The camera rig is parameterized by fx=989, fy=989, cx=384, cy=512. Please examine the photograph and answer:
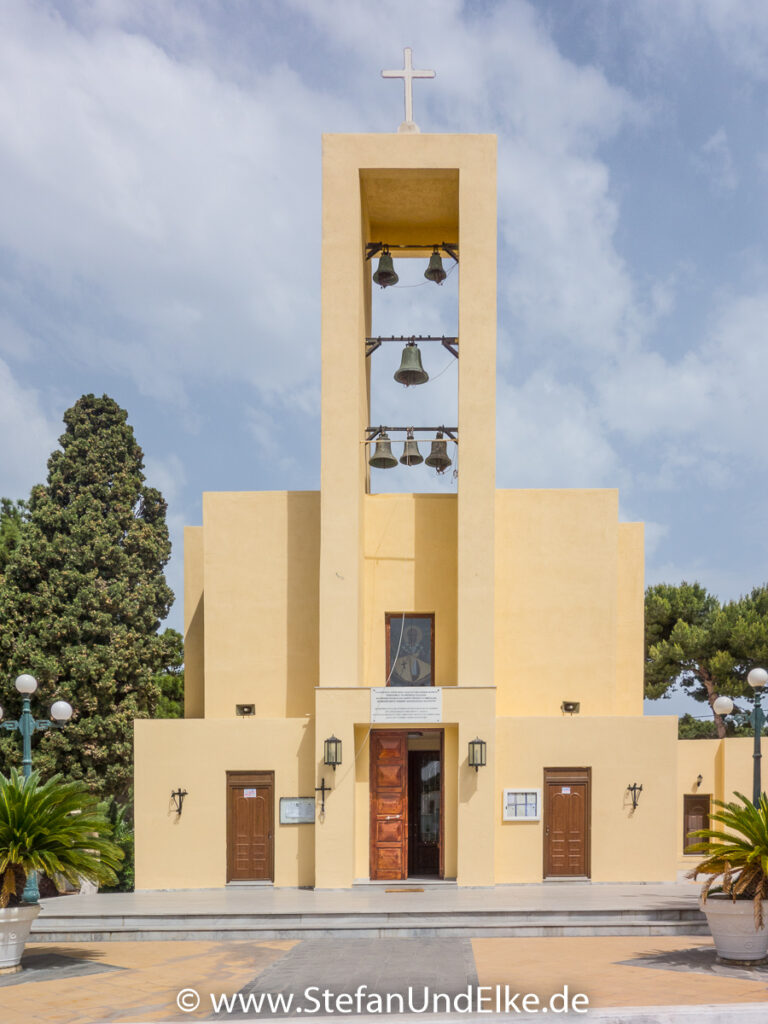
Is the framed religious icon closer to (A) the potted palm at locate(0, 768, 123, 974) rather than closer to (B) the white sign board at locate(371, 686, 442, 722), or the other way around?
(B) the white sign board at locate(371, 686, 442, 722)

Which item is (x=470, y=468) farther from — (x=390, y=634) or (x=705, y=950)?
(x=705, y=950)

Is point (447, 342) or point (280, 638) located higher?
point (447, 342)

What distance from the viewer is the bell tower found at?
56.2 feet

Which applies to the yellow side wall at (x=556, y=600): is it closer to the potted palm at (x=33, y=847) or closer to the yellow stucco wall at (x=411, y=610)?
the yellow stucco wall at (x=411, y=610)

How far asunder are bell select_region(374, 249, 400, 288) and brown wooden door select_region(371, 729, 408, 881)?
8.57 meters

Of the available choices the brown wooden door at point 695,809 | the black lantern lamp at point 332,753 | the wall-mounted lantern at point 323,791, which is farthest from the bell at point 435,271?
the brown wooden door at point 695,809

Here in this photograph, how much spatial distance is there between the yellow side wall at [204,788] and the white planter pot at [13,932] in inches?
228

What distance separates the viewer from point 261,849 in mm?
17391

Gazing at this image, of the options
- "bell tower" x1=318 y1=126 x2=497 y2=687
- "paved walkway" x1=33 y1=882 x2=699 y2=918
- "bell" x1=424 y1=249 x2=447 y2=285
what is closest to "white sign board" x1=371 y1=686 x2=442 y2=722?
"bell tower" x1=318 y1=126 x2=497 y2=687

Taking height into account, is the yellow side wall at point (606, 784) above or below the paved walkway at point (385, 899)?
above

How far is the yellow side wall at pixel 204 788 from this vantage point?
17.2 metres

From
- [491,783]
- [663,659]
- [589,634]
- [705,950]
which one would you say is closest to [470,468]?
[589,634]

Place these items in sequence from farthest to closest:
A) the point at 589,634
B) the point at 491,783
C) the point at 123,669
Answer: the point at 123,669 < the point at 589,634 < the point at 491,783

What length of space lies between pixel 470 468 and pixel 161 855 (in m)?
8.68
